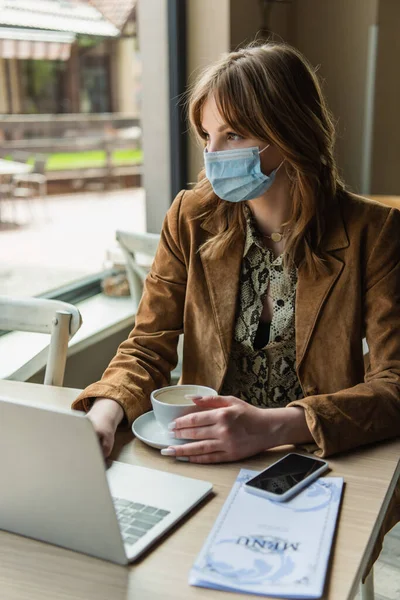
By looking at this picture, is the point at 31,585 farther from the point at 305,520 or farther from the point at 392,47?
the point at 392,47

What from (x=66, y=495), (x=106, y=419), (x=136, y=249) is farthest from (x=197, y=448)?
(x=136, y=249)

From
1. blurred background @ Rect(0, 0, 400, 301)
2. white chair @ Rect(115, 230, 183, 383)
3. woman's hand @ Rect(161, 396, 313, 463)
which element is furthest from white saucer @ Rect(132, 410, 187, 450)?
blurred background @ Rect(0, 0, 400, 301)

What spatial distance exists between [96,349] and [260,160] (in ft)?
4.71

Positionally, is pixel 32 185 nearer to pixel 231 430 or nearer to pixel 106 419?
pixel 106 419

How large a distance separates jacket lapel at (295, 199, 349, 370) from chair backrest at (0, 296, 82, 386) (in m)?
0.48

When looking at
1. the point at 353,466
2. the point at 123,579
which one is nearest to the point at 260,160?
the point at 353,466

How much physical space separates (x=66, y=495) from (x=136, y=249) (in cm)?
169

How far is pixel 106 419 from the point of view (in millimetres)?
1093

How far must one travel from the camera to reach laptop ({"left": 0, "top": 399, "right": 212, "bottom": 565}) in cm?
74

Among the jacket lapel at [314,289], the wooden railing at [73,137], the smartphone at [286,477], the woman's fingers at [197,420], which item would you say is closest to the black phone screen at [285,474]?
the smartphone at [286,477]

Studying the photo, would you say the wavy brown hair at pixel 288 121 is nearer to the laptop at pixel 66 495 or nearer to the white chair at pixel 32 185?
the laptop at pixel 66 495

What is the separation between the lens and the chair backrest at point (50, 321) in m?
1.49

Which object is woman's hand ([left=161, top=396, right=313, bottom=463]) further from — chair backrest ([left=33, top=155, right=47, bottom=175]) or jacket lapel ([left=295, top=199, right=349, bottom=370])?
chair backrest ([left=33, top=155, right=47, bottom=175])

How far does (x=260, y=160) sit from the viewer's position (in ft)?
4.40
